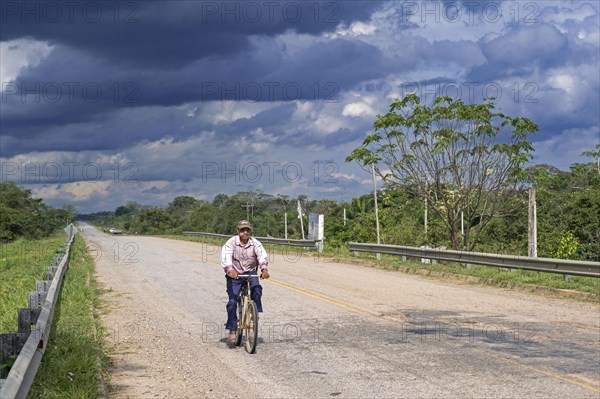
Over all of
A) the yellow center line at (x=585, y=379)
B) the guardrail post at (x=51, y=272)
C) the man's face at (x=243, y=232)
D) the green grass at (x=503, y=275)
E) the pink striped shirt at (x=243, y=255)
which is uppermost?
the man's face at (x=243, y=232)

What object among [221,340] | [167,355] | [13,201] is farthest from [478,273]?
[13,201]

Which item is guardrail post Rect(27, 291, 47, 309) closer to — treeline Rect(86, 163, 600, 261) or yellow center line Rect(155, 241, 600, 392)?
yellow center line Rect(155, 241, 600, 392)

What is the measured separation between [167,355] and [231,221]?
79214mm

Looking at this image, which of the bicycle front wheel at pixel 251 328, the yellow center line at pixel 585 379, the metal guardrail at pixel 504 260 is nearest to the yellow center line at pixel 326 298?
the bicycle front wheel at pixel 251 328

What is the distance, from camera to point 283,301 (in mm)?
15992

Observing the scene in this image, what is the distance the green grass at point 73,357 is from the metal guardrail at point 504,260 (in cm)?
1062

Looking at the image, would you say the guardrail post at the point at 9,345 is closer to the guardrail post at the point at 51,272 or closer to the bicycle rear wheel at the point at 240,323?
the bicycle rear wheel at the point at 240,323

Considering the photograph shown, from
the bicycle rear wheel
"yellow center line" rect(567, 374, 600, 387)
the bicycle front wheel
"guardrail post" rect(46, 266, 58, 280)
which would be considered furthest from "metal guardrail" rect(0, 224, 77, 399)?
"guardrail post" rect(46, 266, 58, 280)

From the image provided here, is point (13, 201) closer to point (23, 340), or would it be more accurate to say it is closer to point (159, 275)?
point (159, 275)

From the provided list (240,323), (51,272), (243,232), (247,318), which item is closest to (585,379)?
(247,318)

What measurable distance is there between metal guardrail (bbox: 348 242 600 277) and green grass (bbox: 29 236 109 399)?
10.6 m

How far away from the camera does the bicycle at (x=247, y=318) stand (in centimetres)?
1015

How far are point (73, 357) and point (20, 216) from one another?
3211 inches

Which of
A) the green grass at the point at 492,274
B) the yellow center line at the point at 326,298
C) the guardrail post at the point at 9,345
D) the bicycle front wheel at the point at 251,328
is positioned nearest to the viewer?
→ the guardrail post at the point at 9,345
